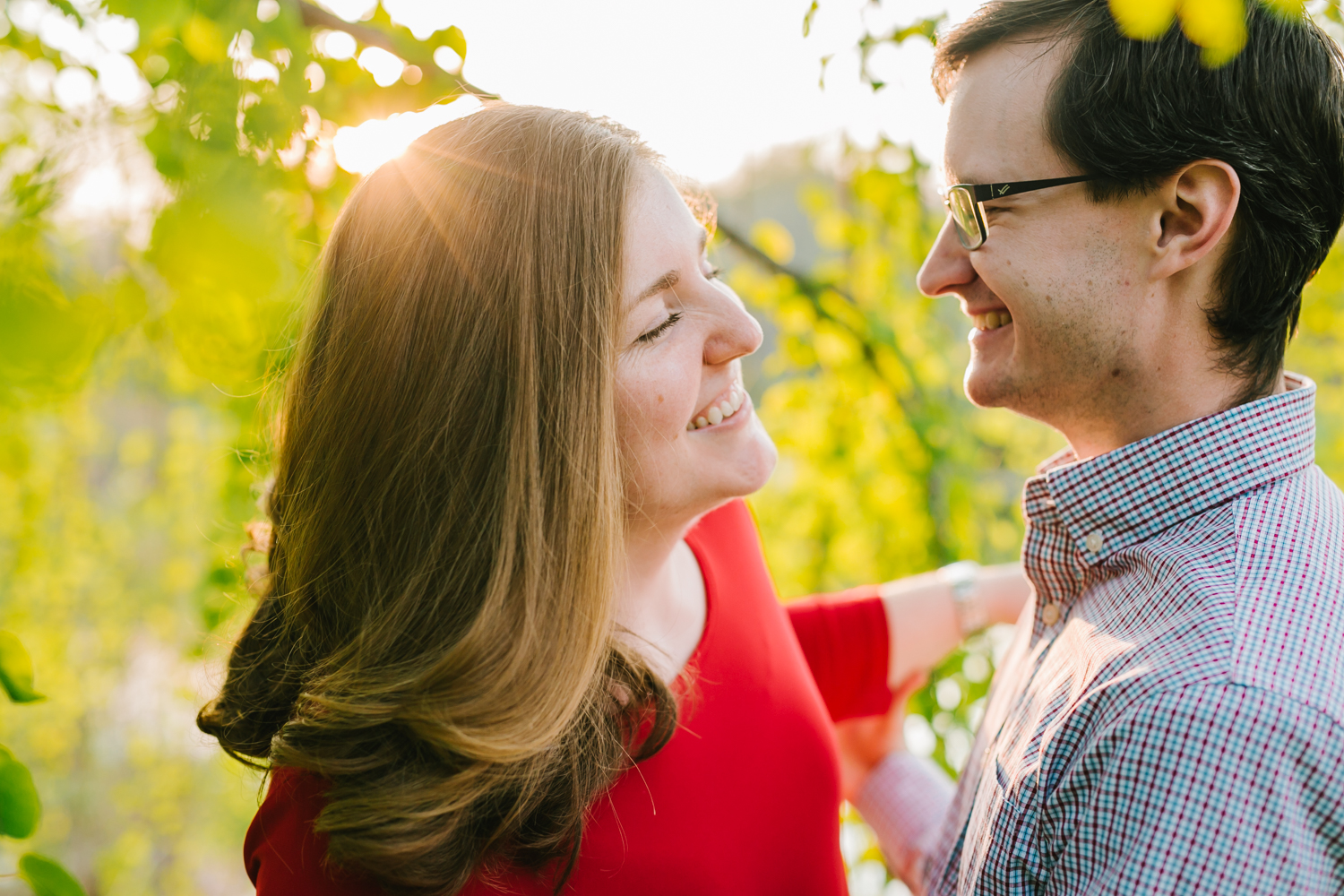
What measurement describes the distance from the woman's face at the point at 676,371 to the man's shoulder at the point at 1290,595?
2.66 ft

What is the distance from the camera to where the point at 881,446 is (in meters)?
3.59

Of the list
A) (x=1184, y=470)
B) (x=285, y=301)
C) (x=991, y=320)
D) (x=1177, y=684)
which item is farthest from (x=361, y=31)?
(x=1177, y=684)

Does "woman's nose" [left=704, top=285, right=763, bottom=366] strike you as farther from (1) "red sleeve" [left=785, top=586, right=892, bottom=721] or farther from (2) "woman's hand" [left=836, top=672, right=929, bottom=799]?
(2) "woman's hand" [left=836, top=672, right=929, bottom=799]

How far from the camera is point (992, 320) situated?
1.76m

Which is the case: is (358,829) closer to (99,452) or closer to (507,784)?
(507,784)

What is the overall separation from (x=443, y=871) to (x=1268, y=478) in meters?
1.45

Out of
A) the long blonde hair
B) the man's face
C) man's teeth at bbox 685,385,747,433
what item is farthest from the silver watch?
the long blonde hair

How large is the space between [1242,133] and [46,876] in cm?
200

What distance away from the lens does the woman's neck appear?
1701 mm

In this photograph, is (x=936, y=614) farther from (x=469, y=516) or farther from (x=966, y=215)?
(x=469, y=516)

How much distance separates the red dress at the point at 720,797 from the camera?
1405mm

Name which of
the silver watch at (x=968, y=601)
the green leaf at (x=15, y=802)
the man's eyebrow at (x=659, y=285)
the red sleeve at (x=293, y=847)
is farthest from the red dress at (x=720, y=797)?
the man's eyebrow at (x=659, y=285)

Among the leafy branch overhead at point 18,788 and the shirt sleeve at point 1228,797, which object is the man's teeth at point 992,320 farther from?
the leafy branch overhead at point 18,788

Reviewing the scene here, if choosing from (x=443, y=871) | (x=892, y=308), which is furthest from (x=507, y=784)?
(x=892, y=308)
